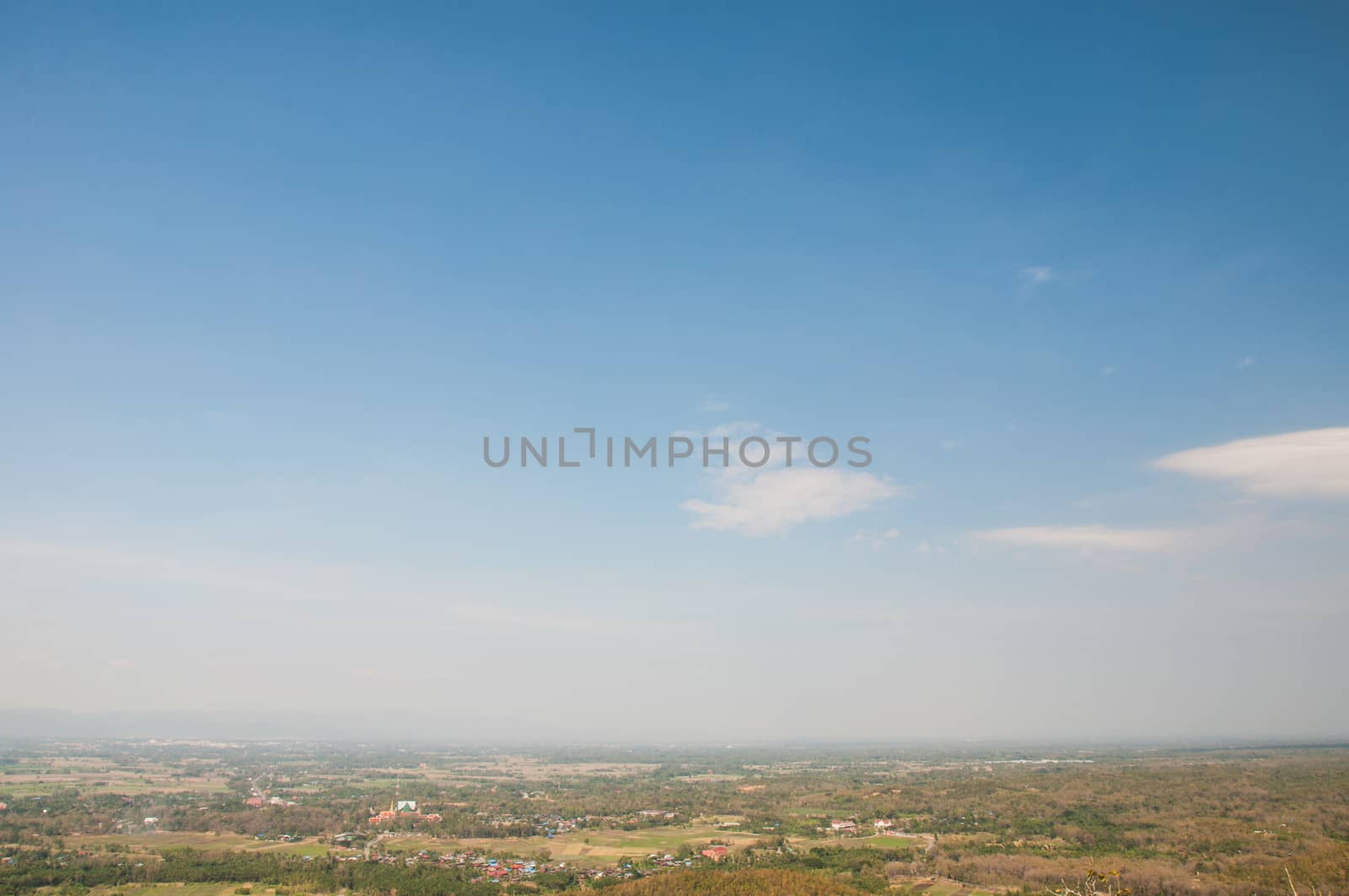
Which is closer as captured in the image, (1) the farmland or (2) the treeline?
(2) the treeline

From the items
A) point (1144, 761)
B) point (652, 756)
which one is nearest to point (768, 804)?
point (1144, 761)

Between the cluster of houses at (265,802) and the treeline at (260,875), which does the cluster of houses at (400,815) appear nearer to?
the cluster of houses at (265,802)

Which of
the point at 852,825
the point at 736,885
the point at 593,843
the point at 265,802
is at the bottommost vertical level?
the point at 265,802

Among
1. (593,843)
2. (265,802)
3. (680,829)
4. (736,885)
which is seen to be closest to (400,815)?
(265,802)

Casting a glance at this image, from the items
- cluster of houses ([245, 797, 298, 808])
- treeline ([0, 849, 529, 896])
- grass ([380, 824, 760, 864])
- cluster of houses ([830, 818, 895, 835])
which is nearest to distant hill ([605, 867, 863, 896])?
treeline ([0, 849, 529, 896])

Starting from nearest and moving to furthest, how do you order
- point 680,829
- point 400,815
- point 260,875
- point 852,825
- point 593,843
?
point 260,875, point 593,843, point 680,829, point 852,825, point 400,815

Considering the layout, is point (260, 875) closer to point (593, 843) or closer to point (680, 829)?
point (593, 843)

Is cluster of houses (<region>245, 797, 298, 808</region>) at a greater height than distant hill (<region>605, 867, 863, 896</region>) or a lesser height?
lesser

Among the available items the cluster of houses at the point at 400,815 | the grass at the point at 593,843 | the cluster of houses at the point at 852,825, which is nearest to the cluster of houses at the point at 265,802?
the cluster of houses at the point at 400,815

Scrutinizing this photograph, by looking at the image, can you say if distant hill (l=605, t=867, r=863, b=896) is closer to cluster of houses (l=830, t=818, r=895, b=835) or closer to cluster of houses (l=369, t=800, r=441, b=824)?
cluster of houses (l=830, t=818, r=895, b=835)

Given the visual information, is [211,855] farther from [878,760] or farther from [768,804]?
[878,760]
